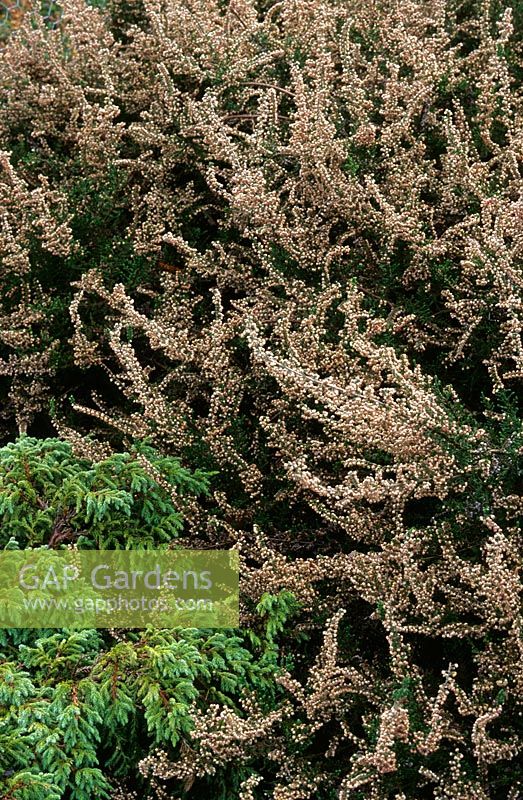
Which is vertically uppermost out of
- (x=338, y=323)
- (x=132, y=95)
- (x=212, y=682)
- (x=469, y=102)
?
(x=132, y=95)

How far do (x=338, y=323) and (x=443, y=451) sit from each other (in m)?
0.64

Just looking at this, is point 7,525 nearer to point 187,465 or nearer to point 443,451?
point 187,465

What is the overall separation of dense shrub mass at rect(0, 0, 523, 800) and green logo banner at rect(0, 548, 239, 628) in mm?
55

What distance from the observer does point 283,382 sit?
2221 mm

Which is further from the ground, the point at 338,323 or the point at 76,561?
the point at 338,323

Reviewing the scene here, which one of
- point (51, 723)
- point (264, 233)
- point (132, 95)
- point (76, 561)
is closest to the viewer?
point (51, 723)

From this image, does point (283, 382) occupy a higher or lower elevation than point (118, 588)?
higher

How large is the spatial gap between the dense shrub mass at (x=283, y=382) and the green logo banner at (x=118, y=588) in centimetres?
5

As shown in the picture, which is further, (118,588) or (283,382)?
(283,382)

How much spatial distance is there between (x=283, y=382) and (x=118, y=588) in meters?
0.61

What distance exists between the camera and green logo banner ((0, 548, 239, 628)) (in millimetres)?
1839

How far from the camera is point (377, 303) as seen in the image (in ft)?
8.30

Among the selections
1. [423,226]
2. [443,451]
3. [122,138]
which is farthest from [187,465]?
[122,138]

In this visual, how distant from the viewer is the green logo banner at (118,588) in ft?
6.03
